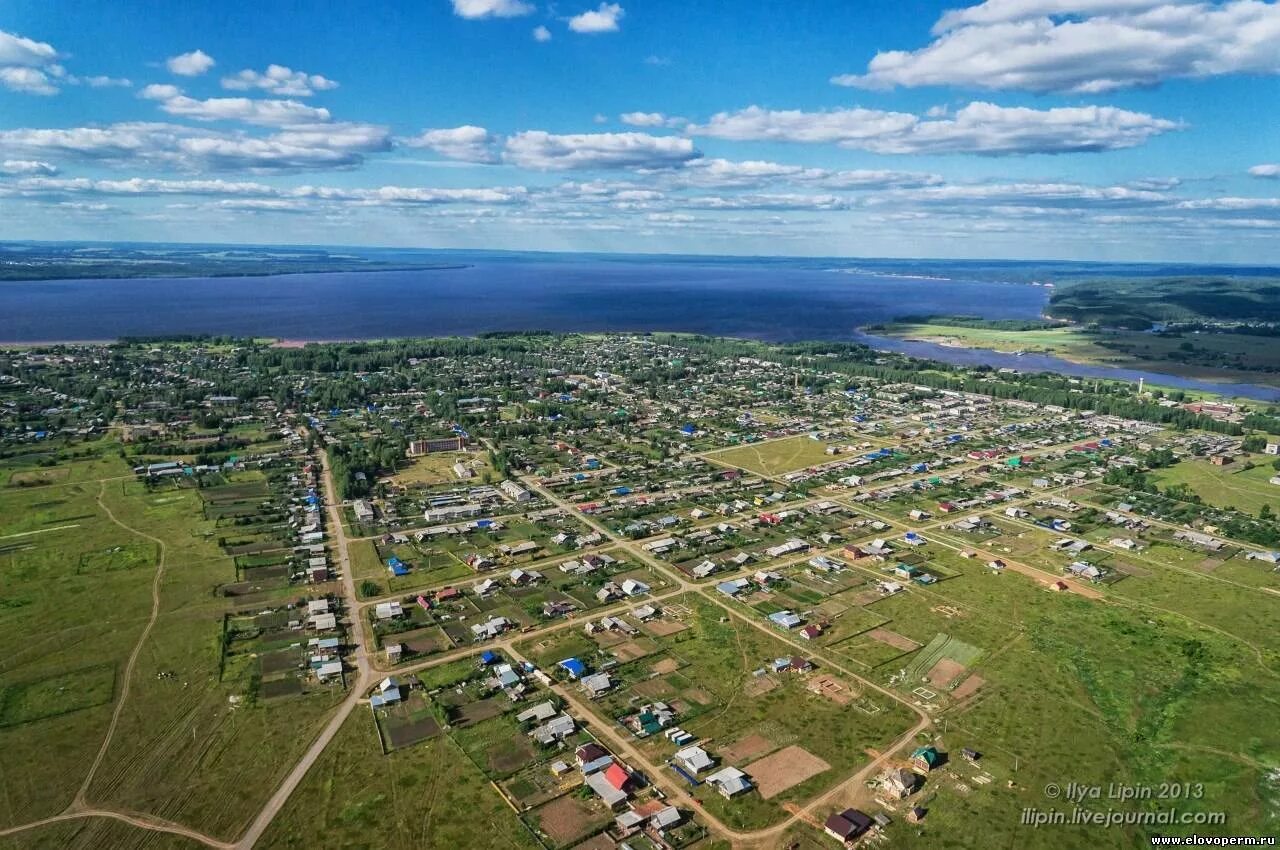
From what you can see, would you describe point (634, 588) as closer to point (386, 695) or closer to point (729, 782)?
point (386, 695)

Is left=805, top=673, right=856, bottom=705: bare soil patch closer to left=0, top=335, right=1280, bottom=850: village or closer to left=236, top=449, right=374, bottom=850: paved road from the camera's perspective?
left=0, top=335, right=1280, bottom=850: village

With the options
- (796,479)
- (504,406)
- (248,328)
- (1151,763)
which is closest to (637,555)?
(796,479)

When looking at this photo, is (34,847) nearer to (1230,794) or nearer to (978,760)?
(978,760)

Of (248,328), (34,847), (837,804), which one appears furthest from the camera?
(248,328)

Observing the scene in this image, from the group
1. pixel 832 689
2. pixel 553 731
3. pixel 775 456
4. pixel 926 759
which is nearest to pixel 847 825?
pixel 926 759

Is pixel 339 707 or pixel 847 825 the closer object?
pixel 847 825
